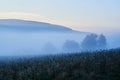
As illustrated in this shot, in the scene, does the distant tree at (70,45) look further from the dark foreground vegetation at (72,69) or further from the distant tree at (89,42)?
the dark foreground vegetation at (72,69)

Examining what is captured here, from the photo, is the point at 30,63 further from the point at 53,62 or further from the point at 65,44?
the point at 65,44

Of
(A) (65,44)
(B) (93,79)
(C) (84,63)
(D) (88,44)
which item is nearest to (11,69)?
(C) (84,63)

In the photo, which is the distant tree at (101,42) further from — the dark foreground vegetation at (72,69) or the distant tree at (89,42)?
the dark foreground vegetation at (72,69)

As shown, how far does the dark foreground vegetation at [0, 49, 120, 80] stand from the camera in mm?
22656

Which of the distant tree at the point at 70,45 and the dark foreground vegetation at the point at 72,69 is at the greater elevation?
the dark foreground vegetation at the point at 72,69

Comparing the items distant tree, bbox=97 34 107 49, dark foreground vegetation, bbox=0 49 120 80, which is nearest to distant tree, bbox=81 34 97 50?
distant tree, bbox=97 34 107 49

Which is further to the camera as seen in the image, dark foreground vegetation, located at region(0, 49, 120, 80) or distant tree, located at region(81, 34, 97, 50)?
distant tree, located at region(81, 34, 97, 50)

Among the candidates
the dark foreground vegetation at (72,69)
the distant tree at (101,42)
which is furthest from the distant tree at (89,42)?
the dark foreground vegetation at (72,69)

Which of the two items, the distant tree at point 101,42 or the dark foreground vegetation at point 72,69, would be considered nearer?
the dark foreground vegetation at point 72,69

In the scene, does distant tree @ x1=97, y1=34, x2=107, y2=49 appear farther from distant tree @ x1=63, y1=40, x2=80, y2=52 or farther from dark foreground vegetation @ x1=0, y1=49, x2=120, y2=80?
dark foreground vegetation @ x1=0, y1=49, x2=120, y2=80

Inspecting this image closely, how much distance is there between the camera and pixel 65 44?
164 m

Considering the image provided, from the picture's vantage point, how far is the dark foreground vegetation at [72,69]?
22656 millimetres

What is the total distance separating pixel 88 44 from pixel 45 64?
4641 inches

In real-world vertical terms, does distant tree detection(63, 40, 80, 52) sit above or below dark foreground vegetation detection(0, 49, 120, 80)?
below
